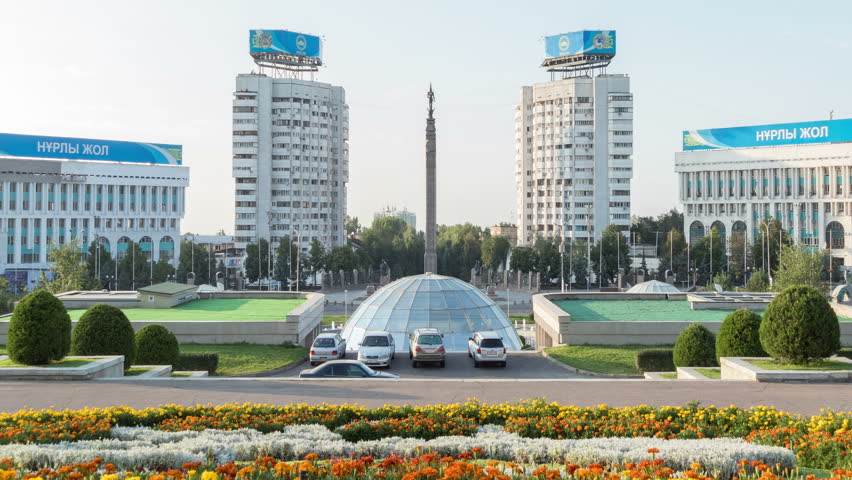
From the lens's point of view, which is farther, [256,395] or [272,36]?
[272,36]

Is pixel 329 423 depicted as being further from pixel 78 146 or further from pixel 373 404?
pixel 78 146

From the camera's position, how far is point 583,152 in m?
114

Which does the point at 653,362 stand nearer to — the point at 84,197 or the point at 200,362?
the point at 200,362

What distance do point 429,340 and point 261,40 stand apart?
8985 centimetres

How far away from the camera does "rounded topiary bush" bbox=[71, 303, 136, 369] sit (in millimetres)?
21641

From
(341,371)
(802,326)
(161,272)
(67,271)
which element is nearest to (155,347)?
(341,371)

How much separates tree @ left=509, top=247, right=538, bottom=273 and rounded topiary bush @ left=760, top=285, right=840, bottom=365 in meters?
69.4

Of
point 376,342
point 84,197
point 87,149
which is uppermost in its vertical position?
point 87,149

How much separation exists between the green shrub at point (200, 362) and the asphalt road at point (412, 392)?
21.8 feet

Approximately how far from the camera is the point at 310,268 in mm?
93000

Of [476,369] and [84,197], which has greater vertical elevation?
[84,197]

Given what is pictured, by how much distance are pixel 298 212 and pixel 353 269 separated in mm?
20897

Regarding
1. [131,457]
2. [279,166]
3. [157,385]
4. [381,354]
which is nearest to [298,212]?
[279,166]

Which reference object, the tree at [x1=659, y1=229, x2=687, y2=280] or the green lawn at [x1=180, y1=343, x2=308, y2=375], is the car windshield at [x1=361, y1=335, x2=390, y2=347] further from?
the tree at [x1=659, y1=229, x2=687, y2=280]
